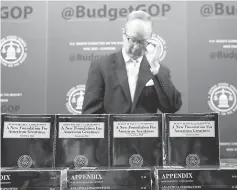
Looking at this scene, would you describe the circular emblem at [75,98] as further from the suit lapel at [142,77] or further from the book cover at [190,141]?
the book cover at [190,141]

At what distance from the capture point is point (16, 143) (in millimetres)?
1131

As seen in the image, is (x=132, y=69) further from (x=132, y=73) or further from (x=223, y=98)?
(x=223, y=98)

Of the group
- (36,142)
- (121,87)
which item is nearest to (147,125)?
(36,142)

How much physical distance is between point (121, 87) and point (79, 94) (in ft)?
2.79

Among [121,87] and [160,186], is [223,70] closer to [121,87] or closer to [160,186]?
[121,87]

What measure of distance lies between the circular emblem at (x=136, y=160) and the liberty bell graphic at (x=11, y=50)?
2.37 meters

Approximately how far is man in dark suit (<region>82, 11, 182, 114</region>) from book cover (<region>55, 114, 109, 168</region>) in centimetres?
117

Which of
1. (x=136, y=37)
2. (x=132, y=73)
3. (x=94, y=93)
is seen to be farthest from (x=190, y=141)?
(x=136, y=37)

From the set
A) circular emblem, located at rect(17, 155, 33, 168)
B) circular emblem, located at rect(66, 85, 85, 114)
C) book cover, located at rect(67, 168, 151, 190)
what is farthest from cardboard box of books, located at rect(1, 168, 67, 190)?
circular emblem, located at rect(66, 85, 85, 114)

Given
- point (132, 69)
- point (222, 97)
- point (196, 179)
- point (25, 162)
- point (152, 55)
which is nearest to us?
point (196, 179)

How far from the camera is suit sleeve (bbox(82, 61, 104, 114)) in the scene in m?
2.36

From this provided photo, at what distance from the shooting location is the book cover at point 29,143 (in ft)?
3.67

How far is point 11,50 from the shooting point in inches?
126

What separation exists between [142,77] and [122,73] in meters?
0.16
